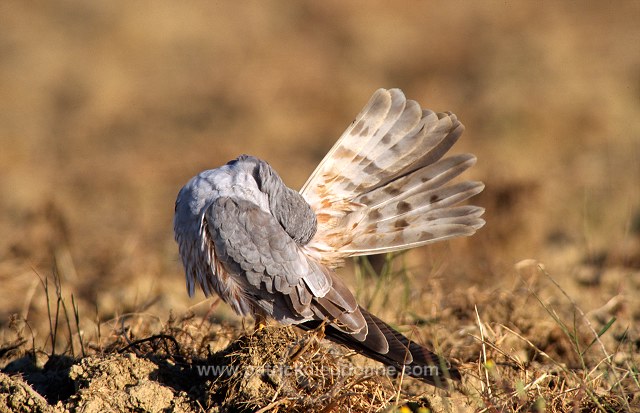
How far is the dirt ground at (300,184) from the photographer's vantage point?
3332 millimetres

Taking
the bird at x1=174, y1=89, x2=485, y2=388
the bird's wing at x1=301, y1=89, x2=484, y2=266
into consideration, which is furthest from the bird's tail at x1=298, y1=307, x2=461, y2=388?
the bird's wing at x1=301, y1=89, x2=484, y2=266

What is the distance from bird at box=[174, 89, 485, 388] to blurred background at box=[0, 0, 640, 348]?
0.91 metres

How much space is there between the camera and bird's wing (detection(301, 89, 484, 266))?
3.97 metres

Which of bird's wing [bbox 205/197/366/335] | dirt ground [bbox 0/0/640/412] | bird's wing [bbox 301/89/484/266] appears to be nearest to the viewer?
dirt ground [bbox 0/0/640/412]

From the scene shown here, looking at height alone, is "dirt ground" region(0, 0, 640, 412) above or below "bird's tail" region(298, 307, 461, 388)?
above

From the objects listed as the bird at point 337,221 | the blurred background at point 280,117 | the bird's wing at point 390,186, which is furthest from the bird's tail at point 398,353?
the blurred background at point 280,117

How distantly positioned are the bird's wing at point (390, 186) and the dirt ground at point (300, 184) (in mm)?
456

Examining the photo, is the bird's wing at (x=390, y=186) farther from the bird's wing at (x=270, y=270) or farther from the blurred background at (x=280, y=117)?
the blurred background at (x=280, y=117)

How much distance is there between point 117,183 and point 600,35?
27.9 ft

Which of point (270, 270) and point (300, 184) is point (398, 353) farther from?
point (300, 184)

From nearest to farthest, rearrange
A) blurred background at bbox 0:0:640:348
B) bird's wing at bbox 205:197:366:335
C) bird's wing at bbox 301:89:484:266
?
bird's wing at bbox 205:197:366:335
bird's wing at bbox 301:89:484:266
blurred background at bbox 0:0:640:348

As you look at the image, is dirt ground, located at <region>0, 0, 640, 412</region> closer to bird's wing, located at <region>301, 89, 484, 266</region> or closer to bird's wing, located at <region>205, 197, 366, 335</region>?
bird's wing, located at <region>205, 197, 366, 335</region>

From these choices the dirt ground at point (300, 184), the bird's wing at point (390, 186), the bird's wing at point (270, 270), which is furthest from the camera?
the bird's wing at point (390, 186)

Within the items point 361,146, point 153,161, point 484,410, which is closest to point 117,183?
point 153,161
